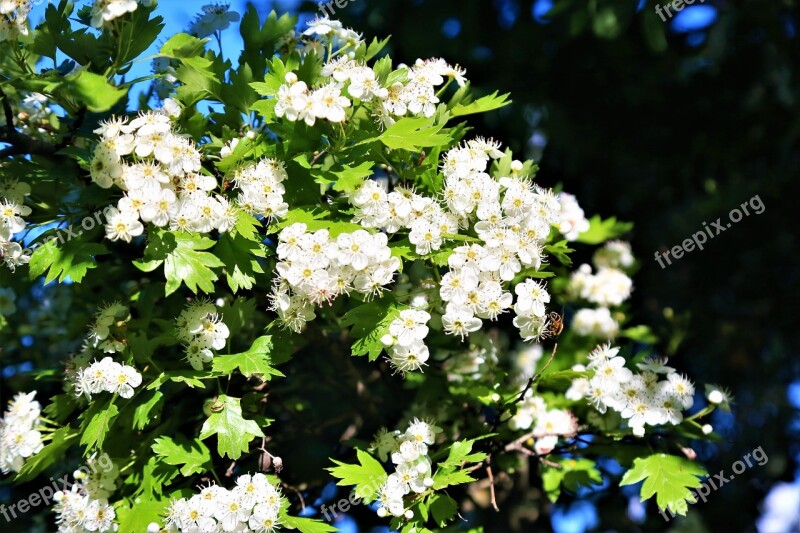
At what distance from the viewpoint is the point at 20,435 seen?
6.36 feet

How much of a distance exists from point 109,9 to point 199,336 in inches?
28.1

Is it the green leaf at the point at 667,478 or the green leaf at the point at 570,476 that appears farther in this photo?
the green leaf at the point at 570,476

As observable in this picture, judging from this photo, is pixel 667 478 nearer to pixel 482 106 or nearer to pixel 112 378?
pixel 482 106

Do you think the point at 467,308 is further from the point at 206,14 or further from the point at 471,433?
the point at 206,14

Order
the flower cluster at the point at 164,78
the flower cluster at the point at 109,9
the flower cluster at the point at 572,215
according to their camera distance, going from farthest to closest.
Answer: the flower cluster at the point at 572,215 → the flower cluster at the point at 164,78 → the flower cluster at the point at 109,9

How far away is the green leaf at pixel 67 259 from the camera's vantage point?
1696mm

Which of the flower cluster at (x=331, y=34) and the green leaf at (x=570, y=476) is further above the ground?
the flower cluster at (x=331, y=34)

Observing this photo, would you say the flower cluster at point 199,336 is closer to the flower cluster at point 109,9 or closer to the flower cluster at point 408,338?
the flower cluster at point 408,338

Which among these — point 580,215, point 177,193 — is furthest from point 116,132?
point 580,215

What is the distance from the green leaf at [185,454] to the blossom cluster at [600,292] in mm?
1250

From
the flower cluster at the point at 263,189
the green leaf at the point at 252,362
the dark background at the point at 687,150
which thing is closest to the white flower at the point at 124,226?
the flower cluster at the point at 263,189

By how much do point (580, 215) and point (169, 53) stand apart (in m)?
1.27

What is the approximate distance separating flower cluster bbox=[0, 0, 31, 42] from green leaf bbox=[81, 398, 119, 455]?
2.65 feet

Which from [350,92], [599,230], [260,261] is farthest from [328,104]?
[599,230]
